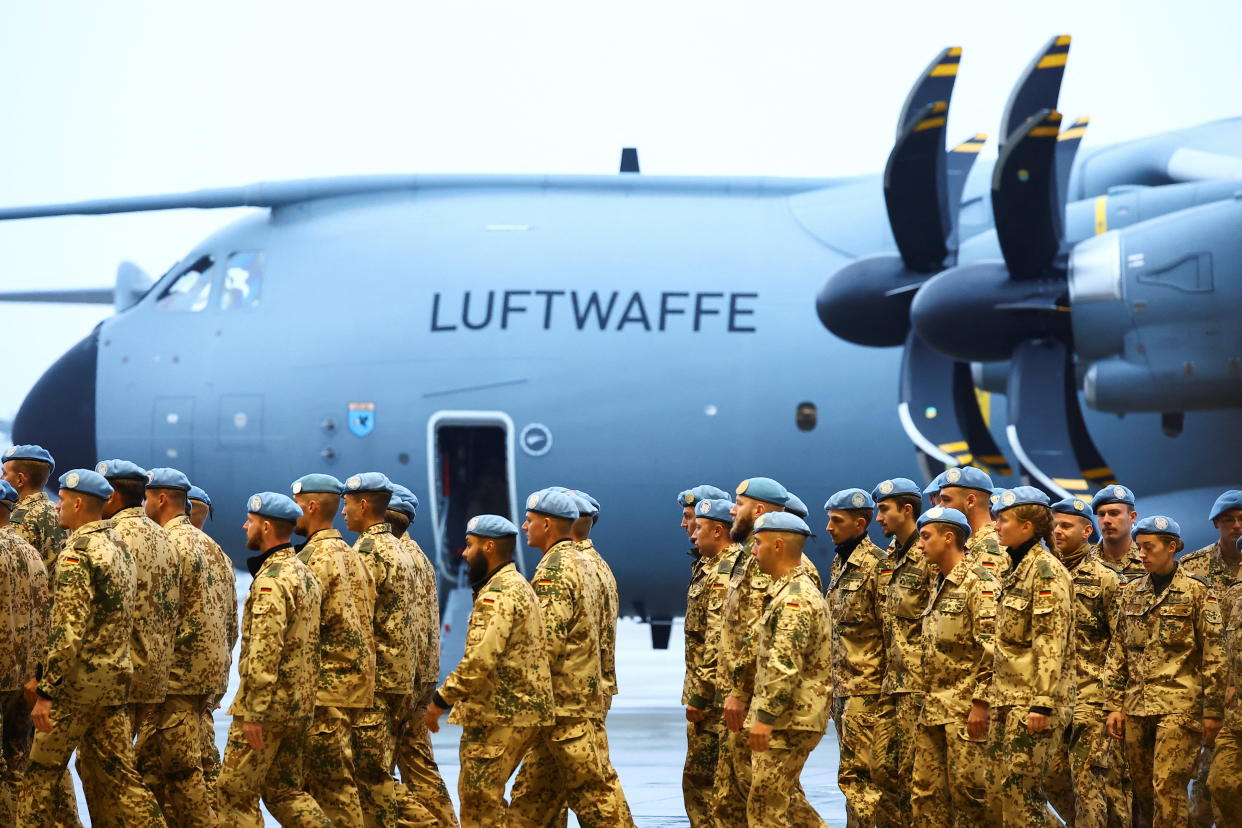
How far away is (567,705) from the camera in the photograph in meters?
8.13

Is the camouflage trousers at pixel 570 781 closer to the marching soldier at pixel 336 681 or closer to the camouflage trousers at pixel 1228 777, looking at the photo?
the marching soldier at pixel 336 681

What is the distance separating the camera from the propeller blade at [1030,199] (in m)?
11.8

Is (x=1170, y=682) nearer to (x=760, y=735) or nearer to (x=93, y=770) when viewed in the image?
(x=760, y=735)

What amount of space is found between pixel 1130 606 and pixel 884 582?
1323 millimetres

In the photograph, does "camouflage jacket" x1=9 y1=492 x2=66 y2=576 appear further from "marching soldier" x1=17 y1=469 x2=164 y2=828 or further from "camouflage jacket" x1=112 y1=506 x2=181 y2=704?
"marching soldier" x1=17 y1=469 x2=164 y2=828

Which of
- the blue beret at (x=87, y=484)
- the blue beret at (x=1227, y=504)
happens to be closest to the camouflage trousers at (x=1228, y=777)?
the blue beret at (x=1227, y=504)

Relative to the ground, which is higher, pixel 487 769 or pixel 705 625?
pixel 705 625

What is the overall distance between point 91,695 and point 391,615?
167 cm

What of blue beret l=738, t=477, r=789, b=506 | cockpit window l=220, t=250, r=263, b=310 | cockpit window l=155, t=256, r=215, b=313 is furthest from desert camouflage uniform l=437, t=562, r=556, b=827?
cockpit window l=155, t=256, r=215, b=313

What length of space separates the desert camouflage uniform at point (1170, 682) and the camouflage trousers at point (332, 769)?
161 inches

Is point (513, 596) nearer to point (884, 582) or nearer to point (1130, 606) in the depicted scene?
point (884, 582)

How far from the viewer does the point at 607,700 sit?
340 inches

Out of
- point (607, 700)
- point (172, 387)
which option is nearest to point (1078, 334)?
point (607, 700)

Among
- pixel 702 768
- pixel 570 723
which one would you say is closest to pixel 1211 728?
pixel 702 768
